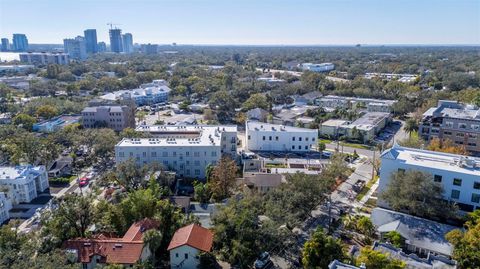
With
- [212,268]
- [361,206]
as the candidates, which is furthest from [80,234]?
[361,206]

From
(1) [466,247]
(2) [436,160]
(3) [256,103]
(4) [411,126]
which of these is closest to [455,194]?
(2) [436,160]

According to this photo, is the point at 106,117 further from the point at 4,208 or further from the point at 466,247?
the point at 466,247

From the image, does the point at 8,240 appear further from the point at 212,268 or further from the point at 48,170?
the point at 48,170

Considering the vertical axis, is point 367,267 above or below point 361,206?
above

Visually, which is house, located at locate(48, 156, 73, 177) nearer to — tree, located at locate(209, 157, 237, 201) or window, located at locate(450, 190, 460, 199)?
tree, located at locate(209, 157, 237, 201)

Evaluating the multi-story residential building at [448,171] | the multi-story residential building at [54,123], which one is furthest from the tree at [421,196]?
the multi-story residential building at [54,123]

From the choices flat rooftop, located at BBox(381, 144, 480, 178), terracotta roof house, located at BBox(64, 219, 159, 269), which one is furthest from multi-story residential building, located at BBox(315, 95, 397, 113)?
terracotta roof house, located at BBox(64, 219, 159, 269)

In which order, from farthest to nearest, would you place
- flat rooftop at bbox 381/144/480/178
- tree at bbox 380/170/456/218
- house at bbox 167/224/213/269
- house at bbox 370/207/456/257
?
1. flat rooftop at bbox 381/144/480/178
2. tree at bbox 380/170/456/218
3. house at bbox 370/207/456/257
4. house at bbox 167/224/213/269
